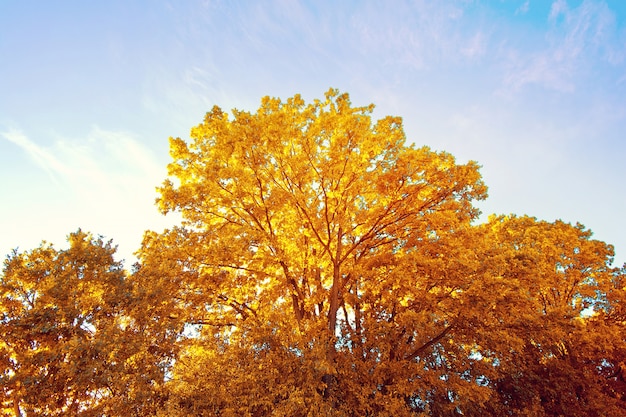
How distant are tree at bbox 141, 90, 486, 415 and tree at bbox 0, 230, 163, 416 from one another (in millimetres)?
1152

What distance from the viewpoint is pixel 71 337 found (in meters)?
8.75

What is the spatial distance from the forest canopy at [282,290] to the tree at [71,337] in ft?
0.14

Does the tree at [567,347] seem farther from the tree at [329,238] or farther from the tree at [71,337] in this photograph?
the tree at [71,337]

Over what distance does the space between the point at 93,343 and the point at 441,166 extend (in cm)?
972

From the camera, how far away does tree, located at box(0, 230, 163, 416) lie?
7.57 metres

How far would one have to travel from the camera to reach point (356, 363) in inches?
376

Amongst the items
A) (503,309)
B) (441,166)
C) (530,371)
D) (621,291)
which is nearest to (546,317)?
(503,309)

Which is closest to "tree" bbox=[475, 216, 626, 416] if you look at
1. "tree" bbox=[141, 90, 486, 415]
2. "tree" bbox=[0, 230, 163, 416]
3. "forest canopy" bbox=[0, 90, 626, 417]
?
"forest canopy" bbox=[0, 90, 626, 417]

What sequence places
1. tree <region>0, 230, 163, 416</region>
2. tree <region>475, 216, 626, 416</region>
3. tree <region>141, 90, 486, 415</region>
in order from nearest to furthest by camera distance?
tree <region>0, 230, 163, 416</region> < tree <region>141, 90, 486, 415</region> < tree <region>475, 216, 626, 416</region>


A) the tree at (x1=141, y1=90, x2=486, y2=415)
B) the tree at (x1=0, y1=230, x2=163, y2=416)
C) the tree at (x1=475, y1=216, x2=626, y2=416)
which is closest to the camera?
the tree at (x1=0, y1=230, x2=163, y2=416)

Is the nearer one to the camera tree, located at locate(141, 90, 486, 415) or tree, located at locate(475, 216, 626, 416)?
tree, located at locate(141, 90, 486, 415)

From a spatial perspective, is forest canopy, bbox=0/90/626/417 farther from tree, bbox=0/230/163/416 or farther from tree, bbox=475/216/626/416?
tree, bbox=475/216/626/416

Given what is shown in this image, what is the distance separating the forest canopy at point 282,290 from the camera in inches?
307

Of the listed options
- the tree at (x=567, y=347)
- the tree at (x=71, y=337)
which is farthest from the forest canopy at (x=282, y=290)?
the tree at (x=567, y=347)
